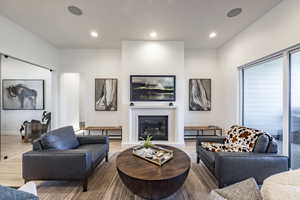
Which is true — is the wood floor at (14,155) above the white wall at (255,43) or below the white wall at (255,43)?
below

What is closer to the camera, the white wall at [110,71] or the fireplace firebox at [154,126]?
the fireplace firebox at [154,126]

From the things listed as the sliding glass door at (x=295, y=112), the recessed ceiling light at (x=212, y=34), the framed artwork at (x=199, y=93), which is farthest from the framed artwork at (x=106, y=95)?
the sliding glass door at (x=295, y=112)

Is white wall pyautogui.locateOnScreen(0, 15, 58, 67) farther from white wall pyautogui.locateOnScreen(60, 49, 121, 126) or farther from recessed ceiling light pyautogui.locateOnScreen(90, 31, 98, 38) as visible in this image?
recessed ceiling light pyautogui.locateOnScreen(90, 31, 98, 38)

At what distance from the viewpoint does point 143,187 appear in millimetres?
1856

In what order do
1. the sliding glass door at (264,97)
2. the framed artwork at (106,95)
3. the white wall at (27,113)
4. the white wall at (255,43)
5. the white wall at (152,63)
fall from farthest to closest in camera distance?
1. the framed artwork at (106,95)
2. the white wall at (27,113)
3. the white wall at (152,63)
4. the sliding glass door at (264,97)
5. the white wall at (255,43)

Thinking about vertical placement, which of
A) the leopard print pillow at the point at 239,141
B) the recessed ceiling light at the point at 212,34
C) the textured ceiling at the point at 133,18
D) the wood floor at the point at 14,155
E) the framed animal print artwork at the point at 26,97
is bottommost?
the wood floor at the point at 14,155

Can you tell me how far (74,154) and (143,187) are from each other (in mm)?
1175

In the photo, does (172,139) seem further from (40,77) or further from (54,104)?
(40,77)

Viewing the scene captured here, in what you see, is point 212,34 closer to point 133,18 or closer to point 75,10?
point 133,18

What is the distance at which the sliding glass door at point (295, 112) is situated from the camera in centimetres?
270

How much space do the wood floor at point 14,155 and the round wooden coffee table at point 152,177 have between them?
177 cm

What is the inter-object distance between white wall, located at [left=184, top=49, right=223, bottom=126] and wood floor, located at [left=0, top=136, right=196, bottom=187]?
918mm

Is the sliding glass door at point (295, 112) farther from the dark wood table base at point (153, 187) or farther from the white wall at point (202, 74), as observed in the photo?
the white wall at point (202, 74)

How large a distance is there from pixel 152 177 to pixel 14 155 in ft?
12.9
